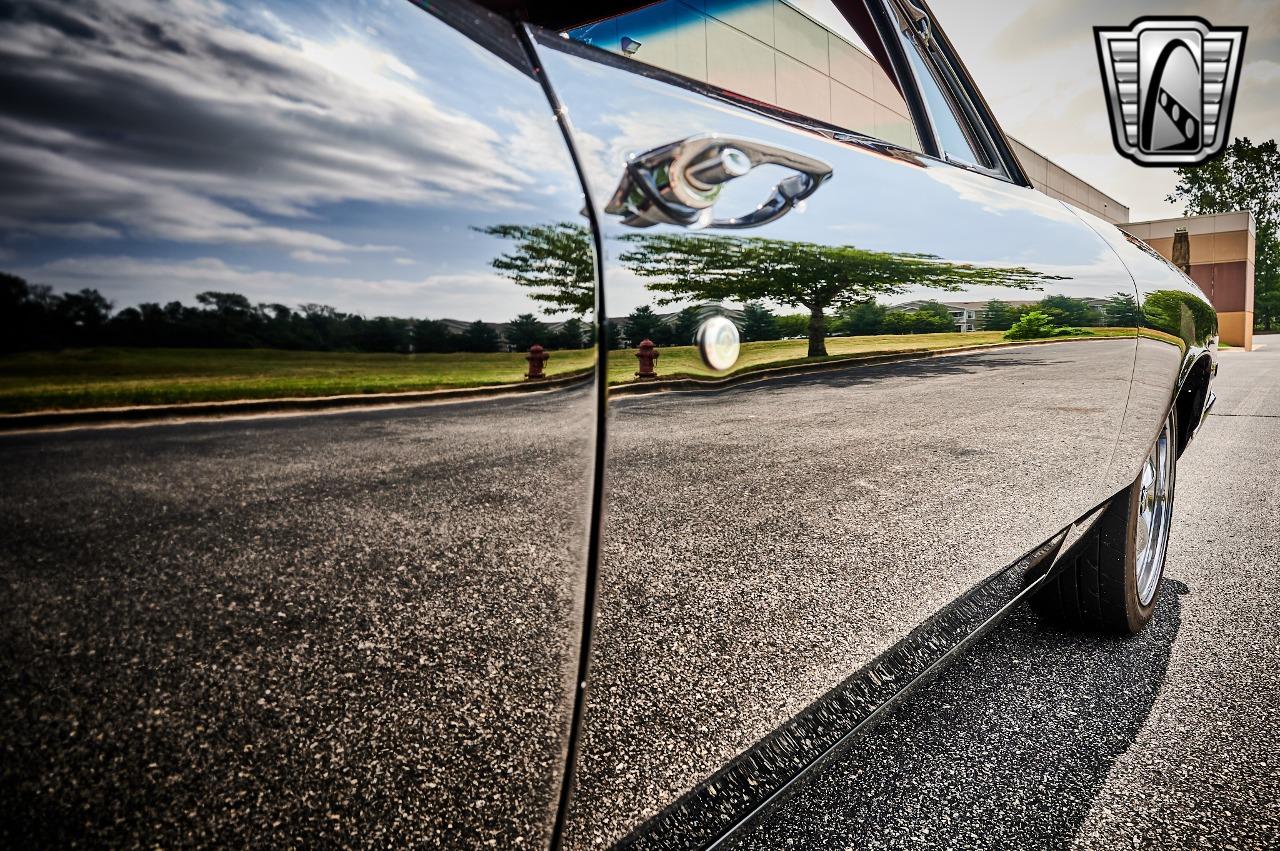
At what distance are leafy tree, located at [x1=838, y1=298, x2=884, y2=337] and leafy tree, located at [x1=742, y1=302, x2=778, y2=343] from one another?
172 millimetres

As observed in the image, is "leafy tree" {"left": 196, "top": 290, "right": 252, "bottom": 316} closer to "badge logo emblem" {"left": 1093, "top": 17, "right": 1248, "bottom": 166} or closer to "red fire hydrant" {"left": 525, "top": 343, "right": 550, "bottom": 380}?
"red fire hydrant" {"left": 525, "top": 343, "right": 550, "bottom": 380}

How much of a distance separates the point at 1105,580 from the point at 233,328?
2.63 m

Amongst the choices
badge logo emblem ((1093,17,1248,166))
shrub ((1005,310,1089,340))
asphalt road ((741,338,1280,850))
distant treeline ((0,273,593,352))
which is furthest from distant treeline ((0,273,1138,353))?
badge logo emblem ((1093,17,1248,166))

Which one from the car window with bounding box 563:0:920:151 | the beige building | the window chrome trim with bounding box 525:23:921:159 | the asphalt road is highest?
the beige building

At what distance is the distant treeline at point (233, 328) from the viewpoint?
528 mm

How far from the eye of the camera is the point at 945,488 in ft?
4.51

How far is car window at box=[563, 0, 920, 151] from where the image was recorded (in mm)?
1558

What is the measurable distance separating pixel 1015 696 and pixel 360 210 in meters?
2.34

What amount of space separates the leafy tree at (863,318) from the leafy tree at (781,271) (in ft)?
0.05

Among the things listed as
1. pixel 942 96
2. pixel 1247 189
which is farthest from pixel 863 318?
pixel 1247 189

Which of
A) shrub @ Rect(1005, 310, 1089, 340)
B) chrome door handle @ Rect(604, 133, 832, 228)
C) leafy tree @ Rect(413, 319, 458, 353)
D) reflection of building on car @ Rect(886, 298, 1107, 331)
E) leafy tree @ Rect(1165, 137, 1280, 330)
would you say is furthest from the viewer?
leafy tree @ Rect(1165, 137, 1280, 330)

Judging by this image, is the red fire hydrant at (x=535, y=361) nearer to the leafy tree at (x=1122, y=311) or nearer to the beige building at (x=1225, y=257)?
the leafy tree at (x=1122, y=311)

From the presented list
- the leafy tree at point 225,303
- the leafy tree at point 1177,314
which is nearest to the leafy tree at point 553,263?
the leafy tree at point 225,303

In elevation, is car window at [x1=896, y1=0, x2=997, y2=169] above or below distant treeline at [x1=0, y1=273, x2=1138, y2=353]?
above
